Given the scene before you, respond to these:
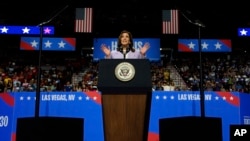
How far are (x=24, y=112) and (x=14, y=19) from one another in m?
13.4

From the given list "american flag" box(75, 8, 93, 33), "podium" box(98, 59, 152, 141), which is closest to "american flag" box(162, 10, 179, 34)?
"american flag" box(75, 8, 93, 33)

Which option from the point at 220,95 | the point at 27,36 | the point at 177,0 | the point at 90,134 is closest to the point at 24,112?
the point at 90,134

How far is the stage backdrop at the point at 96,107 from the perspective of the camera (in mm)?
5175

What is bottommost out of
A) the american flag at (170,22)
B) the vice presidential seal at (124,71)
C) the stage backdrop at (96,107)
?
the stage backdrop at (96,107)

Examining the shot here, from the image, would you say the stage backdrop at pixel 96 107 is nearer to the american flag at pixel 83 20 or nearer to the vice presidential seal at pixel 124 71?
the vice presidential seal at pixel 124 71

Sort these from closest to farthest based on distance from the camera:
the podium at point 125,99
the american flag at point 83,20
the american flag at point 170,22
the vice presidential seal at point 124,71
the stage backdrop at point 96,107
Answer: the podium at point 125,99, the vice presidential seal at point 124,71, the stage backdrop at point 96,107, the american flag at point 83,20, the american flag at point 170,22

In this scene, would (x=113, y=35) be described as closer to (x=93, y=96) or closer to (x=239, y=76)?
(x=239, y=76)

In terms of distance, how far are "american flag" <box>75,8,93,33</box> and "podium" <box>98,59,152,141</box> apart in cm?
1059

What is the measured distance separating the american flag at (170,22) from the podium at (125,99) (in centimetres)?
1074

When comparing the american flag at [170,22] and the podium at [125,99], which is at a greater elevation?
the american flag at [170,22]

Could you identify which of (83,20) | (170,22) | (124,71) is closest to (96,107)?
(124,71)

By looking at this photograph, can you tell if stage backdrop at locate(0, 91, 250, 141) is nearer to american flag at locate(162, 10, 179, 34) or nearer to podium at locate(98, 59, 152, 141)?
podium at locate(98, 59, 152, 141)

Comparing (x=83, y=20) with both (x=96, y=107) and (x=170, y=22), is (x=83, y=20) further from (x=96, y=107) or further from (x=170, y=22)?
(x=96, y=107)

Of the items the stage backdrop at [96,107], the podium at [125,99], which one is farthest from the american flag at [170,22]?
the podium at [125,99]
